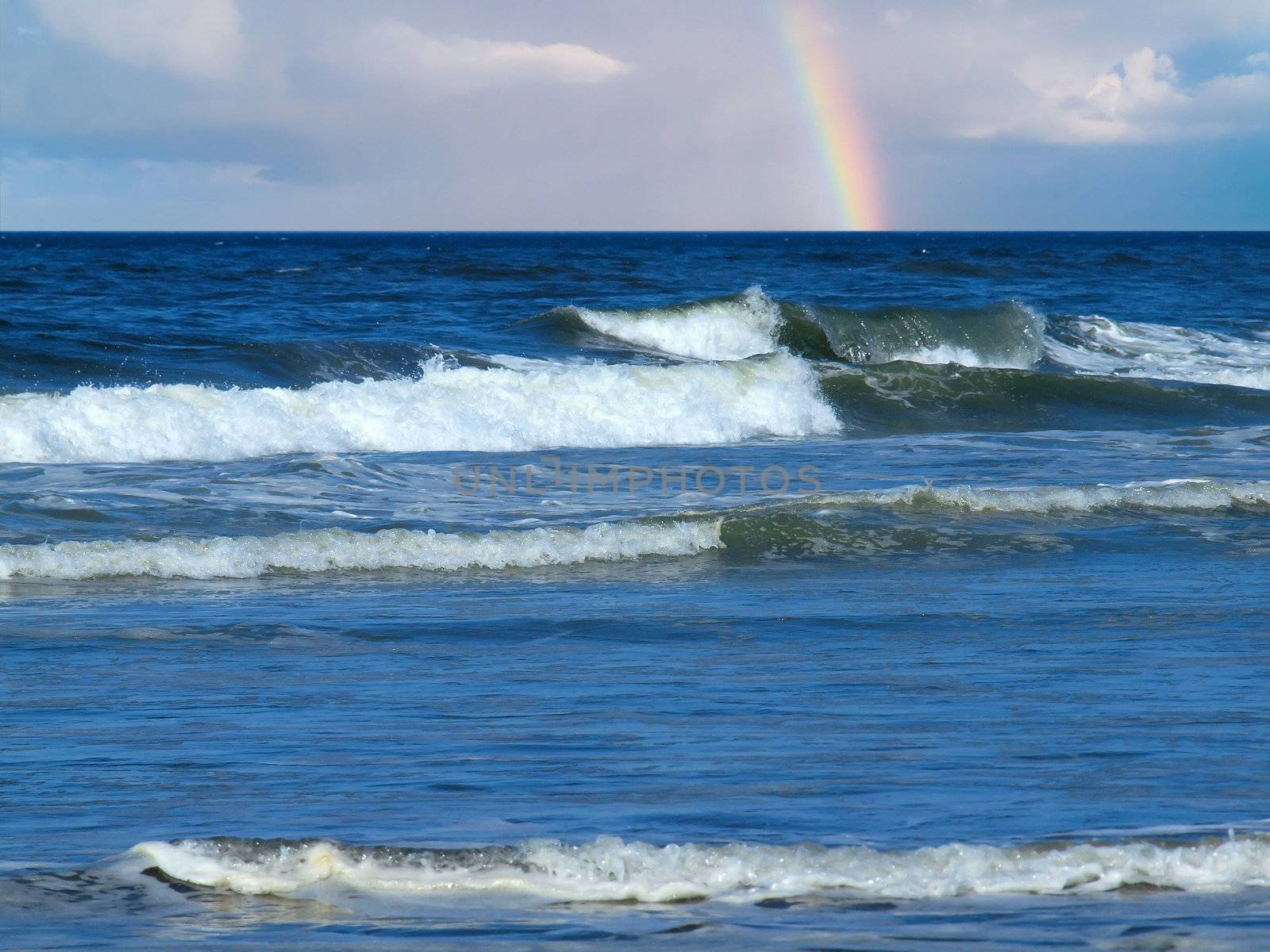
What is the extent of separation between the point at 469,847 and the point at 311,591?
3.90 m

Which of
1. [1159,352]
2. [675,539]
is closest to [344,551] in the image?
[675,539]

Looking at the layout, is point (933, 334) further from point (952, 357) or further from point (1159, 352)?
point (1159, 352)

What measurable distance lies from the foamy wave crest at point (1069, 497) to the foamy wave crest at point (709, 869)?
233 inches

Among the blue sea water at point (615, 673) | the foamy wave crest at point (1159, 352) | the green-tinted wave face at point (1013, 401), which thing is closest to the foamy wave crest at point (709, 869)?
the blue sea water at point (615, 673)

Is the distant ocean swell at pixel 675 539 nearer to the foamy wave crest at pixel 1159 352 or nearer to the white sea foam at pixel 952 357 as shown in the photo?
the foamy wave crest at pixel 1159 352

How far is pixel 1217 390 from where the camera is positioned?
18.1m

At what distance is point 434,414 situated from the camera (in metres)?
14.3

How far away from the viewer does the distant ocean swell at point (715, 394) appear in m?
13.0

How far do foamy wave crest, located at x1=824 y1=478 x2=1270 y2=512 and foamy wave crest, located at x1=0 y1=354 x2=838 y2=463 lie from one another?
214 inches

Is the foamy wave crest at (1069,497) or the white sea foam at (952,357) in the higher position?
the white sea foam at (952,357)

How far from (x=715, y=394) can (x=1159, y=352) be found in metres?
10.3

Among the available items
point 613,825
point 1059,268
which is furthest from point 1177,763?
point 1059,268

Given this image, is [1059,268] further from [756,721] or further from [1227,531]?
[756,721]

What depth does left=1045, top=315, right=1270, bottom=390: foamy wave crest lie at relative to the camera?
20406 millimetres
